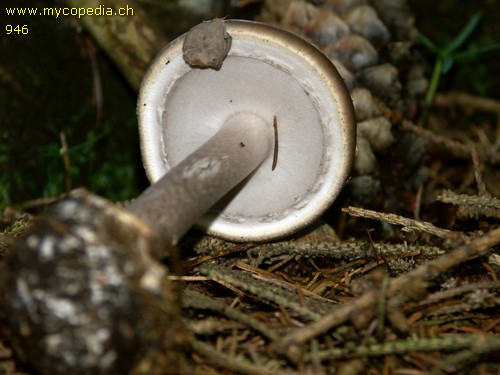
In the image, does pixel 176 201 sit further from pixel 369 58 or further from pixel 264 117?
pixel 369 58

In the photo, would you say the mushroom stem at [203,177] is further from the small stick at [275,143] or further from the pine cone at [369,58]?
the pine cone at [369,58]

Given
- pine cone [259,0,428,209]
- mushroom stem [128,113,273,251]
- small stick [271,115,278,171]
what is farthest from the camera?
pine cone [259,0,428,209]

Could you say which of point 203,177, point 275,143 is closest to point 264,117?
point 275,143

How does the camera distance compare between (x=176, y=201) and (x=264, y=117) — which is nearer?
(x=176, y=201)

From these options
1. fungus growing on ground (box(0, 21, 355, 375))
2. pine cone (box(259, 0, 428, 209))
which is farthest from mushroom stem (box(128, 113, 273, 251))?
pine cone (box(259, 0, 428, 209))

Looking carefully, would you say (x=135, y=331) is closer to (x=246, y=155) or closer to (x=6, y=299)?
(x=6, y=299)

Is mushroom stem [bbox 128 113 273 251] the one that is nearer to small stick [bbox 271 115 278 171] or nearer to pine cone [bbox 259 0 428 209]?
Result: small stick [bbox 271 115 278 171]
